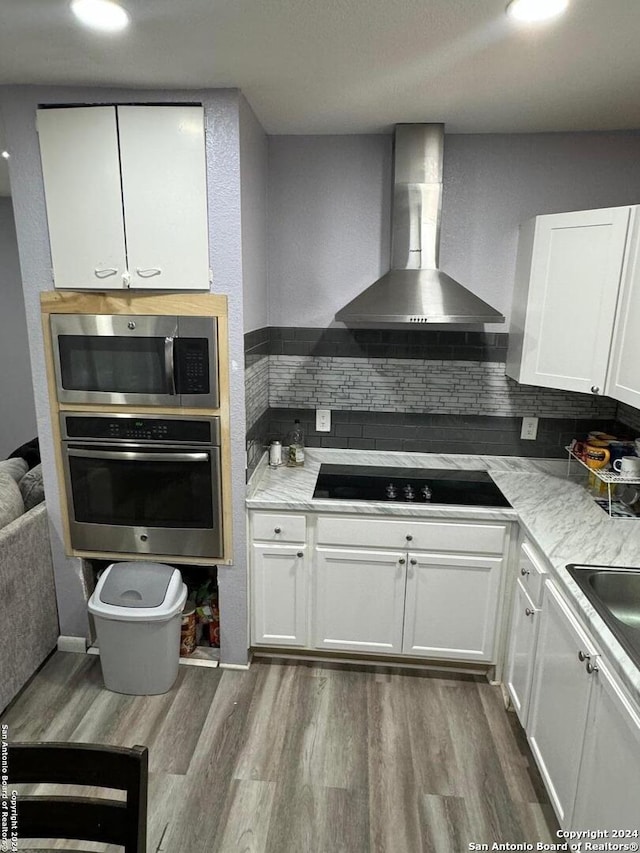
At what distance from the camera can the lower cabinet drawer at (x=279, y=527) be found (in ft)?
7.56

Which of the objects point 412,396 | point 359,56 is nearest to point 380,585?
point 412,396

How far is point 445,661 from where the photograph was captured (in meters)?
2.44

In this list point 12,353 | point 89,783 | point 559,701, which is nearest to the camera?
point 89,783

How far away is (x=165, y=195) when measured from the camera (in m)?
1.99

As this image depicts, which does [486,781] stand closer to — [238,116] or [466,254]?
[466,254]

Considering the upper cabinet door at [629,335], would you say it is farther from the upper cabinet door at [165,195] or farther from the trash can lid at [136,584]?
the trash can lid at [136,584]

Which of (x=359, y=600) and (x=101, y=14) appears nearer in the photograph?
(x=101, y=14)

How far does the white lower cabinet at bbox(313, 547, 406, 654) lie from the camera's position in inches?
91.4

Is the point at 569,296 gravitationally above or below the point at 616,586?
above

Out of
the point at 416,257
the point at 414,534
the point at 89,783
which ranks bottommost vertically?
the point at 414,534

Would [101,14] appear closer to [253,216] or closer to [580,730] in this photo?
[253,216]

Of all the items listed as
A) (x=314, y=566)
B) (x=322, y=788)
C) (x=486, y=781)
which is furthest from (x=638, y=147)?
(x=322, y=788)

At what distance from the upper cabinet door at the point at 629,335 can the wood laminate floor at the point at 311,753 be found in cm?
145

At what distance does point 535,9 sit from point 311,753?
254 centimetres
